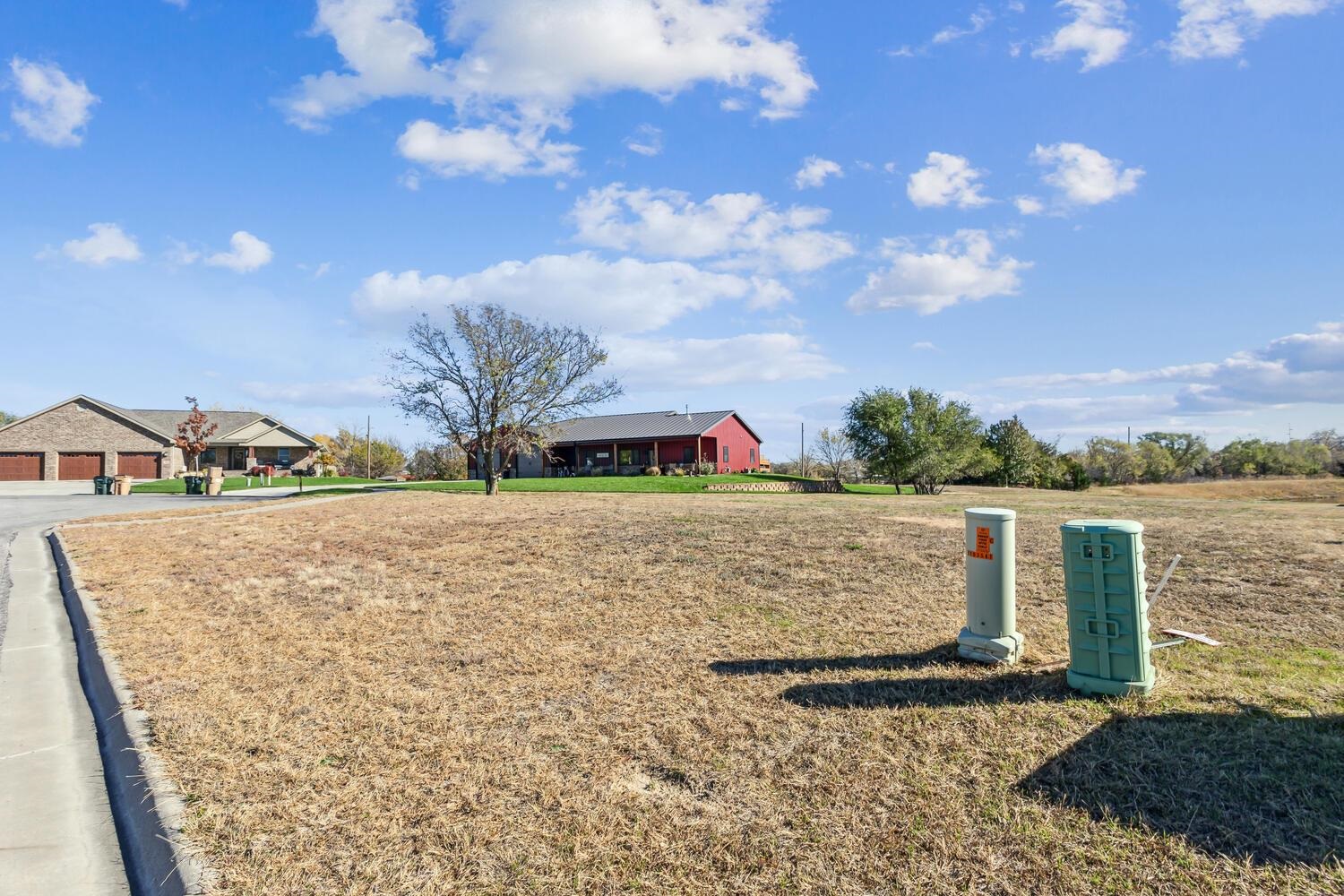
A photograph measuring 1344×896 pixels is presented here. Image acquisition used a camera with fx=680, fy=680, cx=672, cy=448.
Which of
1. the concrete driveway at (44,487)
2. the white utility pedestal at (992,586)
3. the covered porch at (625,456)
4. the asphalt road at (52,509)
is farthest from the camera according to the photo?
the covered porch at (625,456)

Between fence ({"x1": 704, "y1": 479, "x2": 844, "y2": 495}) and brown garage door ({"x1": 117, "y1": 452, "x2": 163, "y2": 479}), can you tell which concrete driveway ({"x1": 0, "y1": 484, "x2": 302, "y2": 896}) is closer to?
fence ({"x1": 704, "y1": 479, "x2": 844, "y2": 495})

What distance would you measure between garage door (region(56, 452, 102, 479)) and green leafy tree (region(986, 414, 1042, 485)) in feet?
188

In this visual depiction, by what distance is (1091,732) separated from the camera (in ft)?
13.2

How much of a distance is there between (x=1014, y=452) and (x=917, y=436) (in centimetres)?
1187

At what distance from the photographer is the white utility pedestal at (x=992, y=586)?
5180mm

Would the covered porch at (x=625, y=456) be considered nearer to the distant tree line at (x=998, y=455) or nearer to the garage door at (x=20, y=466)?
the distant tree line at (x=998, y=455)

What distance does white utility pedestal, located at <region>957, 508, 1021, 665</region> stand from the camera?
5.18 meters

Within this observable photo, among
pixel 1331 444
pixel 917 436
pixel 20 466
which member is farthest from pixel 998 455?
pixel 20 466

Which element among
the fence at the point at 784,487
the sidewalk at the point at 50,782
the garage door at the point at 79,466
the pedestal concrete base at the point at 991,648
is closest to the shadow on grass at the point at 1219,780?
the pedestal concrete base at the point at 991,648

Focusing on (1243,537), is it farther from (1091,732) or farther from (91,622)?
(91,622)

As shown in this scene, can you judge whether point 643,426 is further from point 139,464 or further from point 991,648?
point 991,648

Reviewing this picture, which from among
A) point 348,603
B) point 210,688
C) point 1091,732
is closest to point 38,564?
point 348,603

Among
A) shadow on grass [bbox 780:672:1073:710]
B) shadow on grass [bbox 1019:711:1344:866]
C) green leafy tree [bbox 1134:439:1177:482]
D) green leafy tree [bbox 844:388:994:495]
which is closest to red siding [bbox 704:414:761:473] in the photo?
green leafy tree [bbox 844:388:994:495]

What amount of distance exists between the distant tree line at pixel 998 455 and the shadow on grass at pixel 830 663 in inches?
1142
